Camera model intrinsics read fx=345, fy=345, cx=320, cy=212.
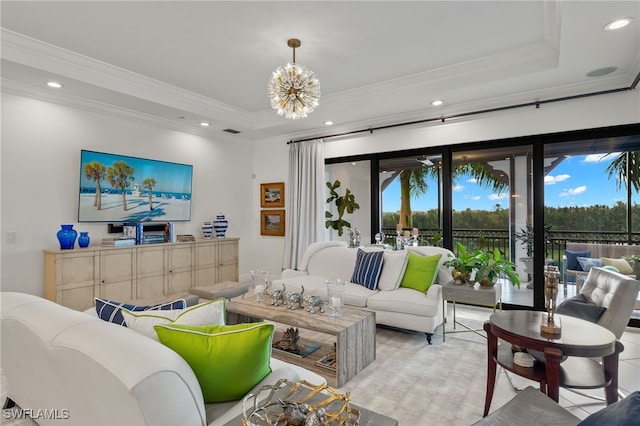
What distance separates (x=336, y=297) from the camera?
2904mm

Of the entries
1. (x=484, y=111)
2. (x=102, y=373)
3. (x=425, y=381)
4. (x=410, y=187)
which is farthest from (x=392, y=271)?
(x=102, y=373)

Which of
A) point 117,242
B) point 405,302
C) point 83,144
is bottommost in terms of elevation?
point 405,302

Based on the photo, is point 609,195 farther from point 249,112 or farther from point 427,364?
point 249,112

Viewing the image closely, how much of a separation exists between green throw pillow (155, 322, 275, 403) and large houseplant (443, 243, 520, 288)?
2.61m

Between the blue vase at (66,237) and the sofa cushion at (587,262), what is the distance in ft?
18.9

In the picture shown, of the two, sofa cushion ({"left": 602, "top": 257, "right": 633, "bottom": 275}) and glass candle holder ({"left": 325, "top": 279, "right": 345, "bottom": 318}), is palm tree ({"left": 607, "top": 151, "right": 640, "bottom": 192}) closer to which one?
sofa cushion ({"left": 602, "top": 257, "right": 633, "bottom": 275})

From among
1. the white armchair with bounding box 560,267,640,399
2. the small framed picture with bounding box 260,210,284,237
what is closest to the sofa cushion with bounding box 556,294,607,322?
the white armchair with bounding box 560,267,640,399

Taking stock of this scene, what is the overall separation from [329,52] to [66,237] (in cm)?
344

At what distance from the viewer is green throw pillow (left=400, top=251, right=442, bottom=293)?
358cm

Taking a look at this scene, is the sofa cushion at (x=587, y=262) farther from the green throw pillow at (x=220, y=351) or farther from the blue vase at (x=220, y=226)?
the blue vase at (x=220, y=226)

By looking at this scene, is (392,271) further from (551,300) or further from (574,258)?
(574,258)

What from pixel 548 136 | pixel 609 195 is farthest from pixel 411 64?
pixel 609 195

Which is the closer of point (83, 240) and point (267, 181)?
point (83, 240)

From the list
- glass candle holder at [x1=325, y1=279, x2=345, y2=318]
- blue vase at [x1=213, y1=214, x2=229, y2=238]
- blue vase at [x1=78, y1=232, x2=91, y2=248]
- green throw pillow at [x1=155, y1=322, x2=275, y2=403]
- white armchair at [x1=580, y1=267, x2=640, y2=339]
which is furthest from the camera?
blue vase at [x1=213, y1=214, x2=229, y2=238]
